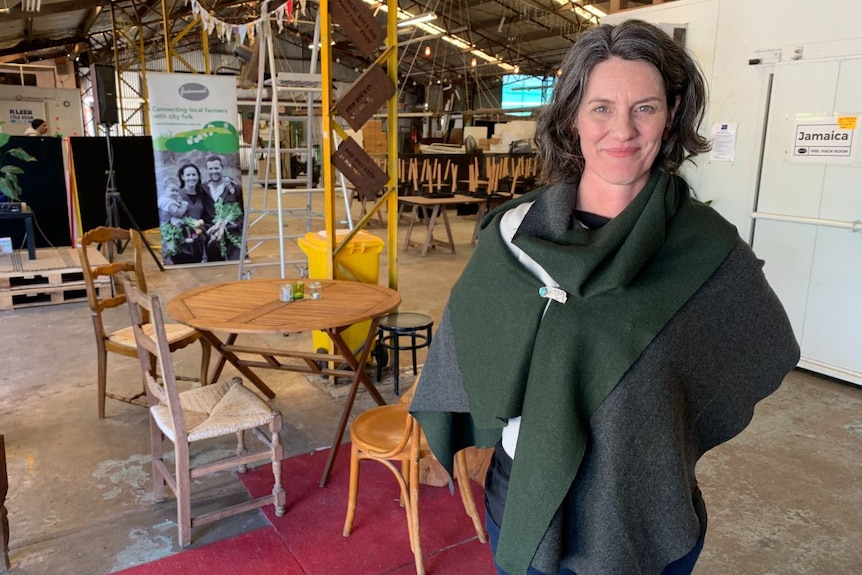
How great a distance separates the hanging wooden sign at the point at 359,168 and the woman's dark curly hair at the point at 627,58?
249 cm

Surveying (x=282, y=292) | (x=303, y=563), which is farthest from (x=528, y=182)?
(x=303, y=563)

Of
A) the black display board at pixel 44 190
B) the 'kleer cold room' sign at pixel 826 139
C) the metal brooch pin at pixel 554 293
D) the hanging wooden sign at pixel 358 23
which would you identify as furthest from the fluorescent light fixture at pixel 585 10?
the metal brooch pin at pixel 554 293

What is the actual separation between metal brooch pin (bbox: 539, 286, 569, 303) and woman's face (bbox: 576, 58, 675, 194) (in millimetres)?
225

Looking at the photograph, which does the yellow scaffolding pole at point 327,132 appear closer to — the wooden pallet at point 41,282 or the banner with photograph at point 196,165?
the wooden pallet at point 41,282

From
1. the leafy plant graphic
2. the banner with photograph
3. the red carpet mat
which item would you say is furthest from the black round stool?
the leafy plant graphic

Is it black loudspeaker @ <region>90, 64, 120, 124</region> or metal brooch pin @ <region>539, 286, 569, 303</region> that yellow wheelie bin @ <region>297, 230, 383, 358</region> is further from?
black loudspeaker @ <region>90, 64, 120, 124</region>

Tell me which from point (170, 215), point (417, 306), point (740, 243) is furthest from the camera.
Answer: point (170, 215)

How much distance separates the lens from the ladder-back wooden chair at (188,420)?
2184 millimetres

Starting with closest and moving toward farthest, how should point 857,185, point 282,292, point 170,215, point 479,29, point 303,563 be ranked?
point 303,563, point 282,292, point 857,185, point 170,215, point 479,29

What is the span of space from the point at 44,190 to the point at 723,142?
6.81 metres

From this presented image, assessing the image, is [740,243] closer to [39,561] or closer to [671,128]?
[671,128]

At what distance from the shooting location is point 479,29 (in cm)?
1631

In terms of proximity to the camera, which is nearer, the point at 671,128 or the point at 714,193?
the point at 671,128

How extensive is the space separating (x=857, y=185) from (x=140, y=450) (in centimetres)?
414
